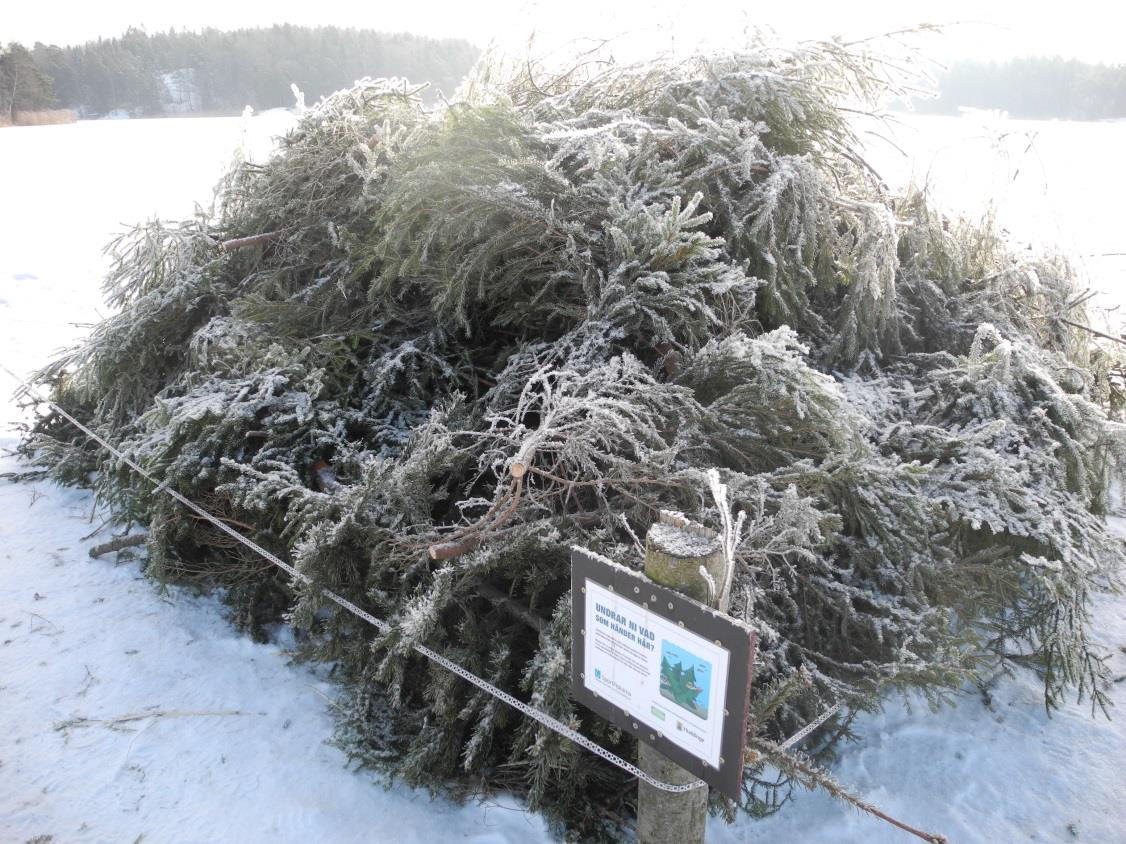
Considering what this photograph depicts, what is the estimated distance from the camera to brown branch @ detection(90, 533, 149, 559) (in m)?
3.89

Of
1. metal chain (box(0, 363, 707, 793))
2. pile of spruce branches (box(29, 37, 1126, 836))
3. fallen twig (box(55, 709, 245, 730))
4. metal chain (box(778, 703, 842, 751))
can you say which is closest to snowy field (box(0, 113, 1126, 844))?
fallen twig (box(55, 709, 245, 730))

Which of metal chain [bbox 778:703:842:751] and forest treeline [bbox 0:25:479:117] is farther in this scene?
forest treeline [bbox 0:25:479:117]

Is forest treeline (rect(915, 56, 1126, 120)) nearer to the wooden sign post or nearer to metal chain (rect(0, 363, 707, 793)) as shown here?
metal chain (rect(0, 363, 707, 793))

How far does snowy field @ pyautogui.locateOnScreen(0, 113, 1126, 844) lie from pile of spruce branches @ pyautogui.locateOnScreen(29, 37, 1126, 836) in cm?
17

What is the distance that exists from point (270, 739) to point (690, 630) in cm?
209

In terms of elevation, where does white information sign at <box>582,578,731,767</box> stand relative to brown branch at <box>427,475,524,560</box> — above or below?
above

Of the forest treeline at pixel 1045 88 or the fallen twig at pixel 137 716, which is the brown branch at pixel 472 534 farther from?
the forest treeline at pixel 1045 88

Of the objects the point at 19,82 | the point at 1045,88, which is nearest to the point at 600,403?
the point at 1045,88

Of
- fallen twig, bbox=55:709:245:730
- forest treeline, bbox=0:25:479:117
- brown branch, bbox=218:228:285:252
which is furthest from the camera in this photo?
forest treeline, bbox=0:25:479:117

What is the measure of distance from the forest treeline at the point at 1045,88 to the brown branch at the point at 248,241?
56.8 feet

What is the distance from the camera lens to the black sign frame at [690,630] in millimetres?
1381

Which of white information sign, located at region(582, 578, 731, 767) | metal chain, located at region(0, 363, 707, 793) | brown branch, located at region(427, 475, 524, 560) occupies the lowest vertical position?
metal chain, located at region(0, 363, 707, 793)

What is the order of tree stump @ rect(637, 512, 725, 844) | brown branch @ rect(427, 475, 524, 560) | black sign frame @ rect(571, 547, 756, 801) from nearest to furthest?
black sign frame @ rect(571, 547, 756, 801)
tree stump @ rect(637, 512, 725, 844)
brown branch @ rect(427, 475, 524, 560)

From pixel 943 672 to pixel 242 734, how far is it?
8.60 feet
